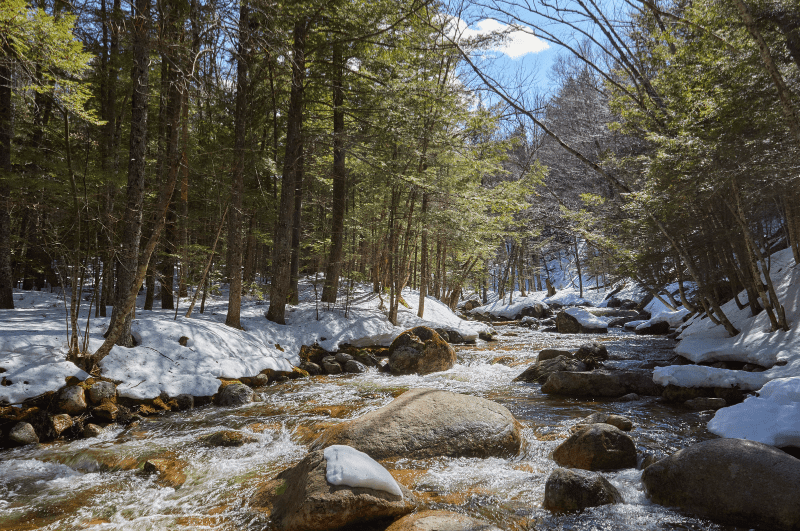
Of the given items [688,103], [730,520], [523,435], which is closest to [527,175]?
[688,103]

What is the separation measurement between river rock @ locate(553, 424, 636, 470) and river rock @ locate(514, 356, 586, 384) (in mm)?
4256

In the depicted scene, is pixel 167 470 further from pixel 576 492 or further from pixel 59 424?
pixel 576 492

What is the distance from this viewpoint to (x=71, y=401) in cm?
604

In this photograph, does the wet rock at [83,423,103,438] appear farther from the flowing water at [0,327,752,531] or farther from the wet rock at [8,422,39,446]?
the wet rock at [8,422,39,446]

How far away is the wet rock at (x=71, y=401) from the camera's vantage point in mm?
6012

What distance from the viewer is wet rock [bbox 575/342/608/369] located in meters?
9.90

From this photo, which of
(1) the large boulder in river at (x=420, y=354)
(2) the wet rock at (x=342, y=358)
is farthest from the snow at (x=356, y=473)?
(2) the wet rock at (x=342, y=358)

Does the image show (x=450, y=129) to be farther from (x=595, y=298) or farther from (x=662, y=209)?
(x=595, y=298)

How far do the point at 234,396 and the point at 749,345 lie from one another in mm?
10152

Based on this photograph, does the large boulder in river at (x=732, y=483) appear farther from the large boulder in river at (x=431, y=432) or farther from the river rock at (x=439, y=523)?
the river rock at (x=439, y=523)

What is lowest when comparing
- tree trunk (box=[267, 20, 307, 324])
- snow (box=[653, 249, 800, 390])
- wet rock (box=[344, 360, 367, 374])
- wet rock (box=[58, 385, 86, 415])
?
wet rock (box=[344, 360, 367, 374])

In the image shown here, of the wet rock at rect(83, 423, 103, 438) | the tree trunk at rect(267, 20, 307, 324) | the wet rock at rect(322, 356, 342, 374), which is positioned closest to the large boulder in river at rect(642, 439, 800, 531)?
the wet rock at rect(83, 423, 103, 438)

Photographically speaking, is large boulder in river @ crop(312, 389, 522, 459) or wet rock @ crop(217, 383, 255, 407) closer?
large boulder in river @ crop(312, 389, 522, 459)

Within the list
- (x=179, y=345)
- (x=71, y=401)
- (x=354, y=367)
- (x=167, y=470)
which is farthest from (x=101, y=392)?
(x=354, y=367)
